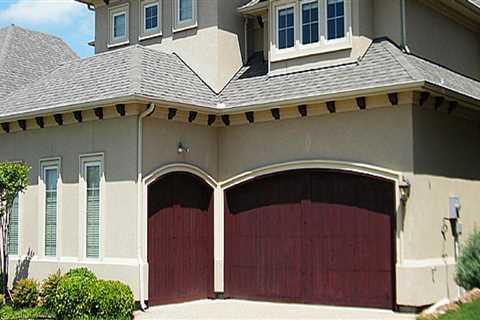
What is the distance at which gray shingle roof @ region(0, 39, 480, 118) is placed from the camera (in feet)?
50.0

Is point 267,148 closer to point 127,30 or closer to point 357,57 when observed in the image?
point 357,57

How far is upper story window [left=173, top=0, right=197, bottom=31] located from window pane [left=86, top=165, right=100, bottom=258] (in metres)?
4.82

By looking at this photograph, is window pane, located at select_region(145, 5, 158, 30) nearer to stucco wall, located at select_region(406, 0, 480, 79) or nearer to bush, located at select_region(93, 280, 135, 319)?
stucco wall, located at select_region(406, 0, 480, 79)

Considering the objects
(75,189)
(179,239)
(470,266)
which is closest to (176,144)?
(179,239)

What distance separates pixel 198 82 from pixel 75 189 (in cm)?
404

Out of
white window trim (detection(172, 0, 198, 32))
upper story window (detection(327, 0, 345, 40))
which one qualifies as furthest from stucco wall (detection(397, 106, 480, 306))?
white window trim (detection(172, 0, 198, 32))

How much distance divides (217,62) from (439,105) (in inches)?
227

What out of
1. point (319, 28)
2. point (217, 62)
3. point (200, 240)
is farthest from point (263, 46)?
point (200, 240)

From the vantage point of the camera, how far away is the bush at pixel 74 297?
14430mm

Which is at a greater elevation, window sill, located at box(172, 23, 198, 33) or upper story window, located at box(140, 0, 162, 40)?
upper story window, located at box(140, 0, 162, 40)

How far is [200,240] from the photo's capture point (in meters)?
17.2

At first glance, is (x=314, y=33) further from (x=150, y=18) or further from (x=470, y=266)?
(x=470, y=266)

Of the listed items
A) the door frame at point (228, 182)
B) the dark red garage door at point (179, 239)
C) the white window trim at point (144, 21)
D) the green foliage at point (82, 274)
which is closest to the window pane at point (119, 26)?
the white window trim at point (144, 21)

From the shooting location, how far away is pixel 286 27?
17.3 metres
